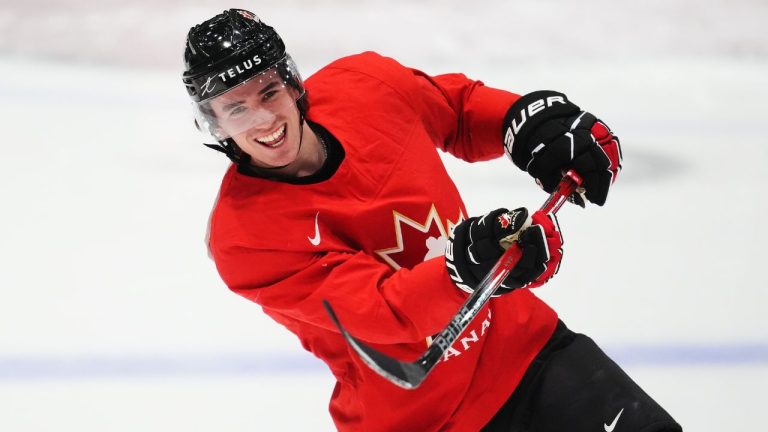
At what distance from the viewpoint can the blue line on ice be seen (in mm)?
2801

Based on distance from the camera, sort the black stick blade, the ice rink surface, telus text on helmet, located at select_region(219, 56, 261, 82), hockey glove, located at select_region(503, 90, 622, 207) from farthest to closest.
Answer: the ice rink surface < hockey glove, located at select_region(503, 90, 622, 207) < telus text on helmet, located at select_region(219, 56, 261, 82) < the black stick blade

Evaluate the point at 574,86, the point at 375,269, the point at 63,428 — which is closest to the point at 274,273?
the point at 375,269

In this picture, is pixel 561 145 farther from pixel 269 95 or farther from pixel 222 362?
pixel 222 362

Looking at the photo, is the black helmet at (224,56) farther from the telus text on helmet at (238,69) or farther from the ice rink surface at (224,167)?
the ice rink surface at (224,167)

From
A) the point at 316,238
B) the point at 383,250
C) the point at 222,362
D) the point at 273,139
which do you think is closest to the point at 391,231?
the point at 383,250

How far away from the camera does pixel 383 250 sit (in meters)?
1.95

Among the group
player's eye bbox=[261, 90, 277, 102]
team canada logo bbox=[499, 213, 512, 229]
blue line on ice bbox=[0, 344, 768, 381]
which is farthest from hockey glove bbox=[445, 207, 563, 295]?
blue line on ice bbox=[0, 344, 768, 381]

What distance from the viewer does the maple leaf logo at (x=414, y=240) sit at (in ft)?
6.43

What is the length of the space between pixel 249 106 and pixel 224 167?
81.4 inches

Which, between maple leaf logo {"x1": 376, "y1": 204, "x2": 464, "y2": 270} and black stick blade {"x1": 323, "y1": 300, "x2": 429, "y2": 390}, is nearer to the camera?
black stick blade {"x1": 323, "y1": 300, "x2": 429, "y2": 390}

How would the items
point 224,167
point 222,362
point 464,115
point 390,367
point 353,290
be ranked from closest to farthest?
1. point 390,367
2. point 353,290
3. point 464,115
4. point 222,362
5. point 224,167

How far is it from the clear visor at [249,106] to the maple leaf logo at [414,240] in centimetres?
31

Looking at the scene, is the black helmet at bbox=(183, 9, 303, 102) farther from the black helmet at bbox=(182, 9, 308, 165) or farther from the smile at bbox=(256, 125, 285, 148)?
the smile at bbox=(256, 125, 285, 148)

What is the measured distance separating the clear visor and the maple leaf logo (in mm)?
315
